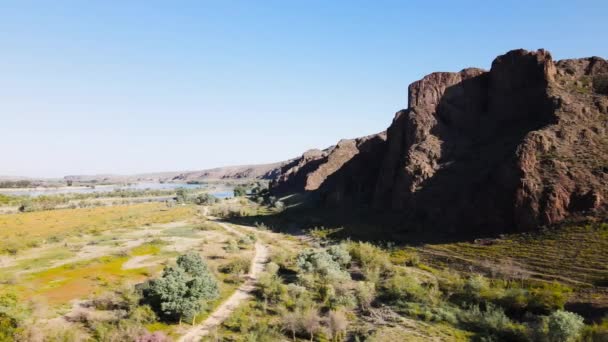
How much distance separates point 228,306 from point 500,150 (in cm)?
4183

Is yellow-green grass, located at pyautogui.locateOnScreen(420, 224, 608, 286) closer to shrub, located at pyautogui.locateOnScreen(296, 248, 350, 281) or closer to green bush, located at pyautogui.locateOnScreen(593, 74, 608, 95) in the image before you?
shrub, located at pyautogui.locateOnScreen(296, 248, 350, 281)

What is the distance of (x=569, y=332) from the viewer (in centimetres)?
1878

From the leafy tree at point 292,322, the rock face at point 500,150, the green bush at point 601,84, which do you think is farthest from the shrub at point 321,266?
the green bush at point 601,84

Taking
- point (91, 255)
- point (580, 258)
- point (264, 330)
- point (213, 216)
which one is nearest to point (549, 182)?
point (580, 258)

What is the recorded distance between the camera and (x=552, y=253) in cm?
3194

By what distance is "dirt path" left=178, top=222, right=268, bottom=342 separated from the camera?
2127cm

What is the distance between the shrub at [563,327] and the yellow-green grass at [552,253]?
31.2 feet

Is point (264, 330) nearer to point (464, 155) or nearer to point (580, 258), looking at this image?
point (580, 258)

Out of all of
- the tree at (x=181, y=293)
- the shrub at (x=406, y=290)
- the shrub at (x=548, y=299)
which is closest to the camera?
the tree at (x=181, y=293)

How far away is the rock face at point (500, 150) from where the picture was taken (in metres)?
38.4

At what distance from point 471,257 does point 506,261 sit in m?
→ 3.66

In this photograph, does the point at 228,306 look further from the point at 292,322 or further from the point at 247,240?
the point at 247,240

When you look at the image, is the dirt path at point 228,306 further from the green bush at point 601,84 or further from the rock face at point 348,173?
the green bush at point 601,84

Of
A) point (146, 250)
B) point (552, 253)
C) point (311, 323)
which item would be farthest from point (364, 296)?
point (146, 250)
